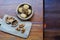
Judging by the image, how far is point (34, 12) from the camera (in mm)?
1177

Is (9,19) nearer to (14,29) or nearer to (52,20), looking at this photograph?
(14,29)

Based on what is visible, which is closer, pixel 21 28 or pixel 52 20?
pixel 21 28

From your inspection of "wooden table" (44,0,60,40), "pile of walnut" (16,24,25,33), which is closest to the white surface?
"pile of walnut" (16,24,25,33)

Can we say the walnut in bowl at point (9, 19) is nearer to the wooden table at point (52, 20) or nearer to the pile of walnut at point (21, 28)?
the pile of walnut at point (21, 28)

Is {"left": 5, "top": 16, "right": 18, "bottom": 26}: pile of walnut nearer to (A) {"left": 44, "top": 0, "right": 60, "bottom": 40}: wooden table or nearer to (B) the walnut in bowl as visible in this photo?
(B) the walnut in bowl

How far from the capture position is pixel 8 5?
3.98ft

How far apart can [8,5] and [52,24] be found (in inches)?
29.6

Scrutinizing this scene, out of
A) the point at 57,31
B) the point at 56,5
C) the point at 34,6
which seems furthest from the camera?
the point at 56,5

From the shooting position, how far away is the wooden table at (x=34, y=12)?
1.09 meters

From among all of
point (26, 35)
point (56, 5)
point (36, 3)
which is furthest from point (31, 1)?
point (56, 5)

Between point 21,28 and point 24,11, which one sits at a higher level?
point 24,11

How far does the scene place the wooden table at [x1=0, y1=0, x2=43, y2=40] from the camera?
1091mm

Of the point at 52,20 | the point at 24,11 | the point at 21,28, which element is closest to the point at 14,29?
the point at 21,28

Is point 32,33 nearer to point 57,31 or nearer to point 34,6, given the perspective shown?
point 34,6
